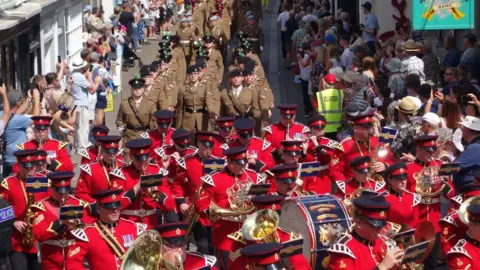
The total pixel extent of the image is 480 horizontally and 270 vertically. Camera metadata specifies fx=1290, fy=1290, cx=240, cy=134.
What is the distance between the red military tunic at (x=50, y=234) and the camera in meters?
11.9

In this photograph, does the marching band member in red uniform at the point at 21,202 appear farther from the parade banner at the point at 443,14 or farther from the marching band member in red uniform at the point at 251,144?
the parade banner at the point at 443,14

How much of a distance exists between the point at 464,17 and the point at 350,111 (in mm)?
4794

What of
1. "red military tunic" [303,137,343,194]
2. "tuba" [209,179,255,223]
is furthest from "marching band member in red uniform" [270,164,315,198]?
"red military tunic" [303,137,343,194]

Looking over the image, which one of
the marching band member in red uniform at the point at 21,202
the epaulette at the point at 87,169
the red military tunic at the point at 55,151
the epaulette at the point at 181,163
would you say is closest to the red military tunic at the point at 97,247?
the marching band member in red uniform at the point at 21,202

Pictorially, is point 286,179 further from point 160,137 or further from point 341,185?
point 160,137

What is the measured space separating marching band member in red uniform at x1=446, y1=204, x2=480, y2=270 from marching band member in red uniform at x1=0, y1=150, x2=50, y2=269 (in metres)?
4.51

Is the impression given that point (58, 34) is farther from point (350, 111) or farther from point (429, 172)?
point (429, 172)

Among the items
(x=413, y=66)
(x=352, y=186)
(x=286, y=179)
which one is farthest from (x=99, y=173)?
(x=413, y=66)

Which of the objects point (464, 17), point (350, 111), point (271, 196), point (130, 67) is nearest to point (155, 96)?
point (350, 111)

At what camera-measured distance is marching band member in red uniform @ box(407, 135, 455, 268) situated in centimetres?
1293

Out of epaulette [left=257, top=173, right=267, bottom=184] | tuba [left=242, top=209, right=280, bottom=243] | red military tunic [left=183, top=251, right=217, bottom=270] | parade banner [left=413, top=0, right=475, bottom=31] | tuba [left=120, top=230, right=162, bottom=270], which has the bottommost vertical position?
epaulette [left=257, top=173, right=267, bottom=184]

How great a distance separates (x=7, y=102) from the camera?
15453mm

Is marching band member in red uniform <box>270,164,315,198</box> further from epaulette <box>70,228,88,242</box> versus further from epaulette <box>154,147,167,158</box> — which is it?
epaulette <box>154,147,167,158</box>

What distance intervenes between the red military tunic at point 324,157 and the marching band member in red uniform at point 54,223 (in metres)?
2.86
